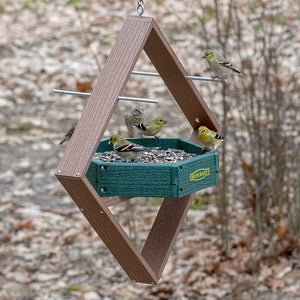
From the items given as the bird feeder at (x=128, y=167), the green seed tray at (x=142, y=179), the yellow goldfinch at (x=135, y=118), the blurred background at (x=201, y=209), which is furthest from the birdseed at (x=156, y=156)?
the blurred background at (x=201, y=209)

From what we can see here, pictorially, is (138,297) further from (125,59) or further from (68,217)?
(125,59)

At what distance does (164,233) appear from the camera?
10.8ft

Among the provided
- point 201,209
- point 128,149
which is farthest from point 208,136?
point 201,209

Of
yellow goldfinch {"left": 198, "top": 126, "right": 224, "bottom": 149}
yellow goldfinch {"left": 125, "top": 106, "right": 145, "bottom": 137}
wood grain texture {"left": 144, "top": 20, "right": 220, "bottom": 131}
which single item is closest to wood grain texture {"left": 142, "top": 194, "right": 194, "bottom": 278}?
yellow goldfinch {"left": 198, "top": 126, "right": 224, "bottom": 149}

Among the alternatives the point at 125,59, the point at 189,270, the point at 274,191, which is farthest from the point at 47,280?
the point at 125,59

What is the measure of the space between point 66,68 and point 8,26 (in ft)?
7.18

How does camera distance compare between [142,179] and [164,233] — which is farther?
[164,233]

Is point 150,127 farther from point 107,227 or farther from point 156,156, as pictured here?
point 107,227

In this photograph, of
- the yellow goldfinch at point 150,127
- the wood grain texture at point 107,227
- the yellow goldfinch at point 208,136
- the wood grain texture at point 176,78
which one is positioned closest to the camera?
the wood grain texture at point 107,227

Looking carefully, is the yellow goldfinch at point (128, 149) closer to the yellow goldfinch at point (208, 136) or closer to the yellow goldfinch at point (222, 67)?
the yellow goldfinch at point (208, 136)

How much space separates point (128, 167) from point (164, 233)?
1.95 feet

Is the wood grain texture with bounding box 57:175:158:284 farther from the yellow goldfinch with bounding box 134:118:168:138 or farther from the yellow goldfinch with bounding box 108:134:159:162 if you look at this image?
the yellow goldfinch with bounding box 134:118:168:138

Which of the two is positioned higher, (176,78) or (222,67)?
(176,78)

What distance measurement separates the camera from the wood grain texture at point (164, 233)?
320 centimetres
